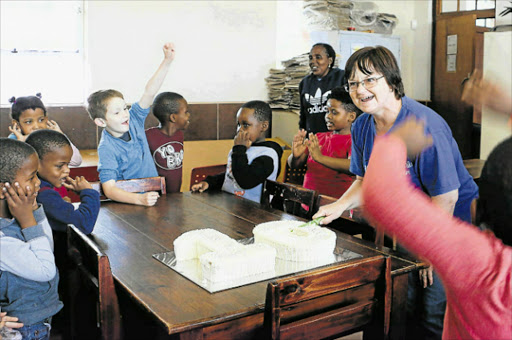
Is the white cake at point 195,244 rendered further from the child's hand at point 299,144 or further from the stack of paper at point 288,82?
the stack of paper at point 288,82

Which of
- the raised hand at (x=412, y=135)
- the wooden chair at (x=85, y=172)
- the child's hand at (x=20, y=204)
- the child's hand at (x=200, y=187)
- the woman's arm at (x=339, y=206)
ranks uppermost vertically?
the raised hand at (x=412, y=135)

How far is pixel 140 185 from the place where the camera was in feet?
10.4

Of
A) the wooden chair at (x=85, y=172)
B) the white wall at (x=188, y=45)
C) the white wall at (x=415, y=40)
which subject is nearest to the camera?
the wooden chair at (x=85, y=172)

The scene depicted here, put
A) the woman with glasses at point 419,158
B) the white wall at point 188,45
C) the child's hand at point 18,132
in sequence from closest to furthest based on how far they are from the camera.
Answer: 1. the woman with glasses at point 419,158
2. the child's hand at point 18,132
3. the white wall at point 188,45

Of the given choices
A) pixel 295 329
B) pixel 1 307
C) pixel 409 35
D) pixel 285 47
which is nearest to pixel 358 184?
pixel 295 329

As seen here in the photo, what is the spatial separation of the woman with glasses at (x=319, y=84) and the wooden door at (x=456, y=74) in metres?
2.30

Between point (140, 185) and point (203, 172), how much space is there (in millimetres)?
615

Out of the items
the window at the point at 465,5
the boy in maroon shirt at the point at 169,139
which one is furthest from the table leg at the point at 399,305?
the window at the point at 465,5

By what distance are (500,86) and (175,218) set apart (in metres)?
1.75

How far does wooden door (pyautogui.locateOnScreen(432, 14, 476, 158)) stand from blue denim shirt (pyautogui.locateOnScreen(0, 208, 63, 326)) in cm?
553

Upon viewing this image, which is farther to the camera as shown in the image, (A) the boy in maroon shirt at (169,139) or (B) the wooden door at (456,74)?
(B) the wooden door at (456,74)

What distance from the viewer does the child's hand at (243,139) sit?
3.29 metres

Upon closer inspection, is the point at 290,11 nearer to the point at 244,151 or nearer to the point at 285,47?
the point at 285,47

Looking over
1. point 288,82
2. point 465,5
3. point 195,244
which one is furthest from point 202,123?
point 195,244
